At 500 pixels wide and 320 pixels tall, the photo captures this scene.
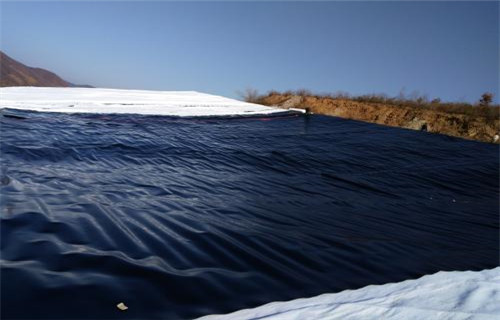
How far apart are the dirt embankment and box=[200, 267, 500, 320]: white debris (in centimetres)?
642

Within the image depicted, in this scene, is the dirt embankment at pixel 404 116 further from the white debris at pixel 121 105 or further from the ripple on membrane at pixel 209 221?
the ripple on membrane at pixel 209 221

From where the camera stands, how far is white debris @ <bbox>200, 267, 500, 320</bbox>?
981mm

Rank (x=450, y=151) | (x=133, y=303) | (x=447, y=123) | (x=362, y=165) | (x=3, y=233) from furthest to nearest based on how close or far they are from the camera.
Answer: (x=447, y=123) → (x=450, y=151) → (x=362, y=165) → (x=3, y=233) → (x=133, y=303)

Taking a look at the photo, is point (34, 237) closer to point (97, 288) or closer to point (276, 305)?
point (97, 288)

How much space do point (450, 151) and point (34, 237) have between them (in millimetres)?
4426

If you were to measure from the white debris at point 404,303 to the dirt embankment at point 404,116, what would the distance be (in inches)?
253

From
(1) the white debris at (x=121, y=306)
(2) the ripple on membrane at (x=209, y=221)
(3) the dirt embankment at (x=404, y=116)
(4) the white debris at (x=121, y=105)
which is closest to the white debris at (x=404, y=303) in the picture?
(2) the ripple on membrane at (x=209, y=221)

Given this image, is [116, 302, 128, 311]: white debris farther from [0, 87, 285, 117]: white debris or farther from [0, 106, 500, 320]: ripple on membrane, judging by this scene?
[0, 87, 285, 117]: white debris

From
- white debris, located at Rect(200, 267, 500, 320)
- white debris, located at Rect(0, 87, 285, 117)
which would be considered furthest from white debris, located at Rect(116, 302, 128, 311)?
white debris, located at Rect(0, 87, 285, 117)

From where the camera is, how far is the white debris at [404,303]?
0.98m

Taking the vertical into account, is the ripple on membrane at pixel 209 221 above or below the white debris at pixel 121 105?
below

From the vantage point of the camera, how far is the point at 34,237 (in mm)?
1277

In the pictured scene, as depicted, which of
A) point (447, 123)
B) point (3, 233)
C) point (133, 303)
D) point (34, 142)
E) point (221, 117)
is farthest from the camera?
point (447, 123)

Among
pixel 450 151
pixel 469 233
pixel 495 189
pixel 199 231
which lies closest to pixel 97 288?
pixel 199 231
